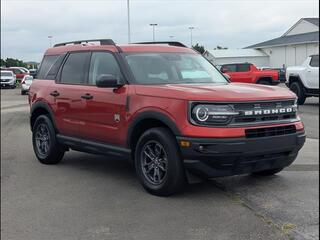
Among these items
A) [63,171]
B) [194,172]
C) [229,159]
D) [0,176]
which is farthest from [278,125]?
[0,176]

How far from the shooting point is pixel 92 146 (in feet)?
20.5

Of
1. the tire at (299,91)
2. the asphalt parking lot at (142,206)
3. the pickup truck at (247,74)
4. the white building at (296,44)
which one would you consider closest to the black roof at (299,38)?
the white building at (296,44)

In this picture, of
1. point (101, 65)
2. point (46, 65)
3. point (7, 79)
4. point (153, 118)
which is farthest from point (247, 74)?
point (7, 79)

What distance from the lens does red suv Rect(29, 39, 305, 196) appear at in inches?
194

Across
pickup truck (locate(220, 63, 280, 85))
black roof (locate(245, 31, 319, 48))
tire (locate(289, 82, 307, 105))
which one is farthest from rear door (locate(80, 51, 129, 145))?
pickup truck (locate(220, 63, 280, 85))

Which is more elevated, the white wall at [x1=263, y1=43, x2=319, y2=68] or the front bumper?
the white wall at [x1=263, y1=43, x2=319, y2=68]

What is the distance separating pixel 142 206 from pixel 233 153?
107 cm

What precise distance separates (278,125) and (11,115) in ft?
39.9

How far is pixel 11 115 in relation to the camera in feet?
51.9

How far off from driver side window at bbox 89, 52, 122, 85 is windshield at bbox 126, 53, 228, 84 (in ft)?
0.82

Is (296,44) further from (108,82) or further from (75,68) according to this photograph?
(75,68)

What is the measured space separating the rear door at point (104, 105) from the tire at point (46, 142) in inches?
34.6

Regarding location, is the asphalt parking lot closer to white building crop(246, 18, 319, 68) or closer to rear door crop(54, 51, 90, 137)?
rear door crop(54, 51, 90, 137)

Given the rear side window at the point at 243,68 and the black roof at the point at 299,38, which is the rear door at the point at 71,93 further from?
the rear side window at the point at 243,68
